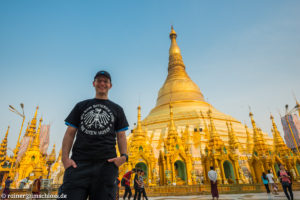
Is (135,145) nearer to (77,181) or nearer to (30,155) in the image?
(30,155)

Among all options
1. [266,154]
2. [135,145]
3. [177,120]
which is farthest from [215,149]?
[177,120]

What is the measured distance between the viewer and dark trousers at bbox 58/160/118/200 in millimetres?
2033

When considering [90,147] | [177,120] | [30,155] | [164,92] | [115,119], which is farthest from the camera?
[164,92]

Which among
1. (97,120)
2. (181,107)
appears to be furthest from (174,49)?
(97,120)

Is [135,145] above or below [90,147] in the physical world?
above

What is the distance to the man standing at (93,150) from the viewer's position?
81.5 inches

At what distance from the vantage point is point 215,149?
20359 millimetres

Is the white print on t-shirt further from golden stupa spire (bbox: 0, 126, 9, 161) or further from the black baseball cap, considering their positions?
golden stupa spire (bbox: 0, 126, 9, 161)

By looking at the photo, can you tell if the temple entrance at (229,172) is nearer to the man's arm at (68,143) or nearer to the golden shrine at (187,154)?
the golden shrine at (187,154)

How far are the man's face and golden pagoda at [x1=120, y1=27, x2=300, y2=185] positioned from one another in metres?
16.6

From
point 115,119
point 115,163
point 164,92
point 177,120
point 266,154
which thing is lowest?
point 115,163

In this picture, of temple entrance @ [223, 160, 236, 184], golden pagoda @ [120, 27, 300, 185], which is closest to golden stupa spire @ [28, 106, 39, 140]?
golden pagoda @ [120, 27, 300, 185]

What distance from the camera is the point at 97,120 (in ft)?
7.73

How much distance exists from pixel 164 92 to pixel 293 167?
24168 mm
